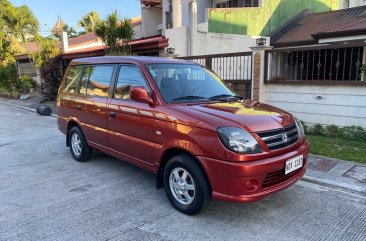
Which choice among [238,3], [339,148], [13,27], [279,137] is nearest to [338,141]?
[339,148]

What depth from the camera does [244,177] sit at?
3170 mm

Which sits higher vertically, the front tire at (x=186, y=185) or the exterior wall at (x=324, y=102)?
the exterior wall at (x=324, y=102)

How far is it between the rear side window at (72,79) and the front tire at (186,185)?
2.88 m

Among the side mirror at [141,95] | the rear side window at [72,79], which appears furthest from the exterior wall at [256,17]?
the side mirror at [141,95]

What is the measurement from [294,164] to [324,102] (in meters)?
4.55

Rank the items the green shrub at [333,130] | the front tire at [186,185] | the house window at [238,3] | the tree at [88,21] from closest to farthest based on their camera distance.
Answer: the front tire at [186,185] → the green shrub at [333,130] → the house window at [238,3] → the tree at [88,21]

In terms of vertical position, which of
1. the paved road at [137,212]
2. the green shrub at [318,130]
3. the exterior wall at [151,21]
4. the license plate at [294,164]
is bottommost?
the paved road at [137,212]

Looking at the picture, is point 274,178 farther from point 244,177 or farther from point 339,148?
point 339,148

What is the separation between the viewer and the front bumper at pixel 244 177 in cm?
318

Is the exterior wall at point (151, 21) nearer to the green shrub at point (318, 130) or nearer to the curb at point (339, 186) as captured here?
the green shrub at point (318, 130)

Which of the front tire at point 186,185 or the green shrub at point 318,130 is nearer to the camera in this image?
the front tire at point 186,185

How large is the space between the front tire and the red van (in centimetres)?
1

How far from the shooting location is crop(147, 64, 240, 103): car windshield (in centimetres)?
413

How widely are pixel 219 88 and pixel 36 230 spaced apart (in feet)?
9.76
